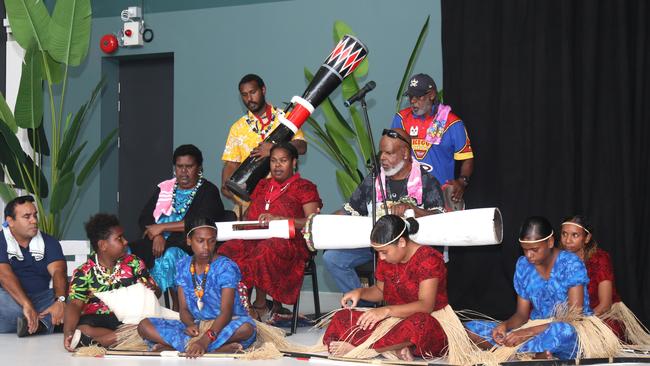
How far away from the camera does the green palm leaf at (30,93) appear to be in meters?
6.68

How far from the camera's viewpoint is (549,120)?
5.55 m

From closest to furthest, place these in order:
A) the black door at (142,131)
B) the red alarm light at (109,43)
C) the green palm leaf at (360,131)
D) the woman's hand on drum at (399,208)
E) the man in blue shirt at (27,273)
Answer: the woman's hand on drum at (399,208), the man in blue shirt at (27,273), the green palm leaf at (360,131), the red alarm light at (109,43), the black door at (142,131)

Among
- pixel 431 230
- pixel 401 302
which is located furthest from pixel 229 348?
pixel 431 230

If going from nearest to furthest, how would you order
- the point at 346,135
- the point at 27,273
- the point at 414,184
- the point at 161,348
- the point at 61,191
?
the point at 161,348, the point at 414,184, the point at 27,273, the point at 346,135, the point at 61,191

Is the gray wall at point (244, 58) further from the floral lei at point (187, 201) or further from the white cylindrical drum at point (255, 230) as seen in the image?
the white cylindrical drum at point (255, 230)

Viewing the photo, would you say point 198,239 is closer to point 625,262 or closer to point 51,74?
point 625,262

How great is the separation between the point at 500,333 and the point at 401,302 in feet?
1.51

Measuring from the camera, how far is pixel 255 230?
16.8 ft

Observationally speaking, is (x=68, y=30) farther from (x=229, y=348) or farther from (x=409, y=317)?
(x=409, y=317)

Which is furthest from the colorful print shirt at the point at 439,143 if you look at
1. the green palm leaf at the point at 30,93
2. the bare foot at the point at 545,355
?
the green palm leaf at the point at 30,93

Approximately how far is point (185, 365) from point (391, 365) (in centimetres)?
88

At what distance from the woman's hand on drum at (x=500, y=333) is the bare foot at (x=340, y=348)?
2.11ft

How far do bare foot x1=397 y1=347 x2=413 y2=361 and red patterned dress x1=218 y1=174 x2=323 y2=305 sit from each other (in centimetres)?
116

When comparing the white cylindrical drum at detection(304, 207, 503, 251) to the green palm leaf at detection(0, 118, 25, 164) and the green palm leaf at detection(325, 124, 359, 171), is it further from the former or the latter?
the green palm leaf at detection(0, 118, 25, 164)
